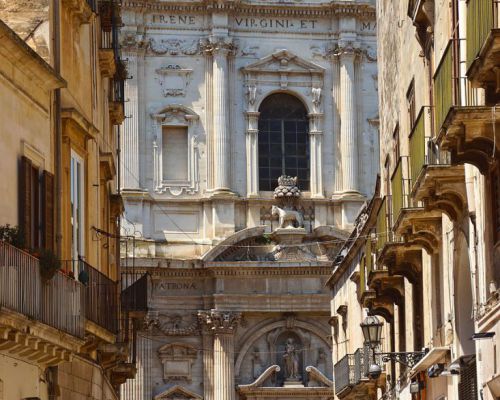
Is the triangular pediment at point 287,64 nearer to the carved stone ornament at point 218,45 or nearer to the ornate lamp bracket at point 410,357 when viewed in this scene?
the carved stone ornament at point 218,45

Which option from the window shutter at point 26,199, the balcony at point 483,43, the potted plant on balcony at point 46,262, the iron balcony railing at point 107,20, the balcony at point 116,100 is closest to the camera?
the balcony at point 483,43

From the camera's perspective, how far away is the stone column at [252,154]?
185 ft

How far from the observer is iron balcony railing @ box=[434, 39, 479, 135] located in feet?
58.5

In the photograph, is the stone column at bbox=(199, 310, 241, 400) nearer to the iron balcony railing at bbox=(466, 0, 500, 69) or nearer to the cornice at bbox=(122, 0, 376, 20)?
the cornice at bbox=(122, 0, 376, 20)

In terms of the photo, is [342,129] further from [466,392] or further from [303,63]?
[466,392]

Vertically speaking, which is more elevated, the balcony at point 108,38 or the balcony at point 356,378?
the balcony at point 108,38

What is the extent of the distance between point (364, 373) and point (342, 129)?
76.3 feet

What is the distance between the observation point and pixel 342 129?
188ft

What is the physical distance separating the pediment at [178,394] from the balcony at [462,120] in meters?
36.4

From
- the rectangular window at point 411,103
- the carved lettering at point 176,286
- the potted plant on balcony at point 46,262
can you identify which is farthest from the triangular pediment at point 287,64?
the potted plant on balcony at point 46,262

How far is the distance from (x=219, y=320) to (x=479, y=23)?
131ft

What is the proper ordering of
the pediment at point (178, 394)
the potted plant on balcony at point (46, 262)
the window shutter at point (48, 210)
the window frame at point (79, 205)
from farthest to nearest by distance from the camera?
the pediment at point (178, 394) → the window frame at point (79, 205) → the window shutter at point (48, 210) → the potted plant on balcony at point (46, 262)

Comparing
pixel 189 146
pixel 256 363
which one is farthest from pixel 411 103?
pixel 189 146

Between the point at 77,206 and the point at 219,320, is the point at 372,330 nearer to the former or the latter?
the point at 77,206
